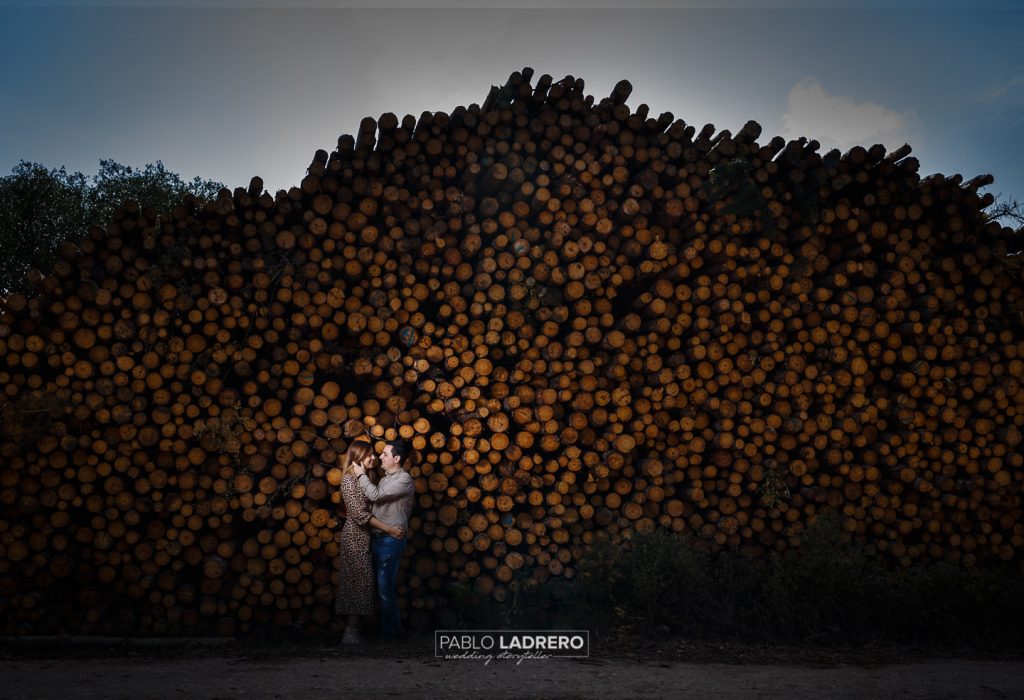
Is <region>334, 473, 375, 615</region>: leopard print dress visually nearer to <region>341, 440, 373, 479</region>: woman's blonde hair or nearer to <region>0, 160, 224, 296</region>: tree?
<region>341, 440, 373, 479</region>: woman's blonde hair

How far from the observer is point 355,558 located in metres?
5.49

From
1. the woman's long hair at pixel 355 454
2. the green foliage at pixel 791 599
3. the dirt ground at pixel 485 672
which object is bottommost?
the dirt ground at pixel 485 672

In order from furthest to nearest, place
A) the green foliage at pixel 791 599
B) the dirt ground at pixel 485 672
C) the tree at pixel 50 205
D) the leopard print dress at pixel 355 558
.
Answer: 1. the tree at pixel 50 205
2. the green foliage at pixel 791 599
3. the leopard print dress at pixel 355 558
4. the dirt ground at pixel 485 672

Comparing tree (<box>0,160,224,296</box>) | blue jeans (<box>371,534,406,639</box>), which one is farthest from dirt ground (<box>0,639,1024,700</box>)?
tree (<box>0,160,224,296</box>)

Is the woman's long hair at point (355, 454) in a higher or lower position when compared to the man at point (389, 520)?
higher

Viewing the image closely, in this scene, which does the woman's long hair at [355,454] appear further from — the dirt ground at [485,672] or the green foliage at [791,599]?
the green foliage at [791,599]

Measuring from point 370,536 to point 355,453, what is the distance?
2.28ft

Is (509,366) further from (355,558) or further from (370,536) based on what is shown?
(355,558)

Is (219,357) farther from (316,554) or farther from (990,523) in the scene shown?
(990,523)

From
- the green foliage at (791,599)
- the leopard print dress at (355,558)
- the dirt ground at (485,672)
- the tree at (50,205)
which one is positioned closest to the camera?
the dirt ground at (485,672)

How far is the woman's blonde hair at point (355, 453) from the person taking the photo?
5.62 metres

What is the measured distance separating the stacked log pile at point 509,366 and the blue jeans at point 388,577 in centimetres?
38

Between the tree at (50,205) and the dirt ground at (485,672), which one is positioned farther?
the tree at (50,205)

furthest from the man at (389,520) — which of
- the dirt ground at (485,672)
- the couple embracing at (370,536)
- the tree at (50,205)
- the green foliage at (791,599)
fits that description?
the tree at (50,205)
